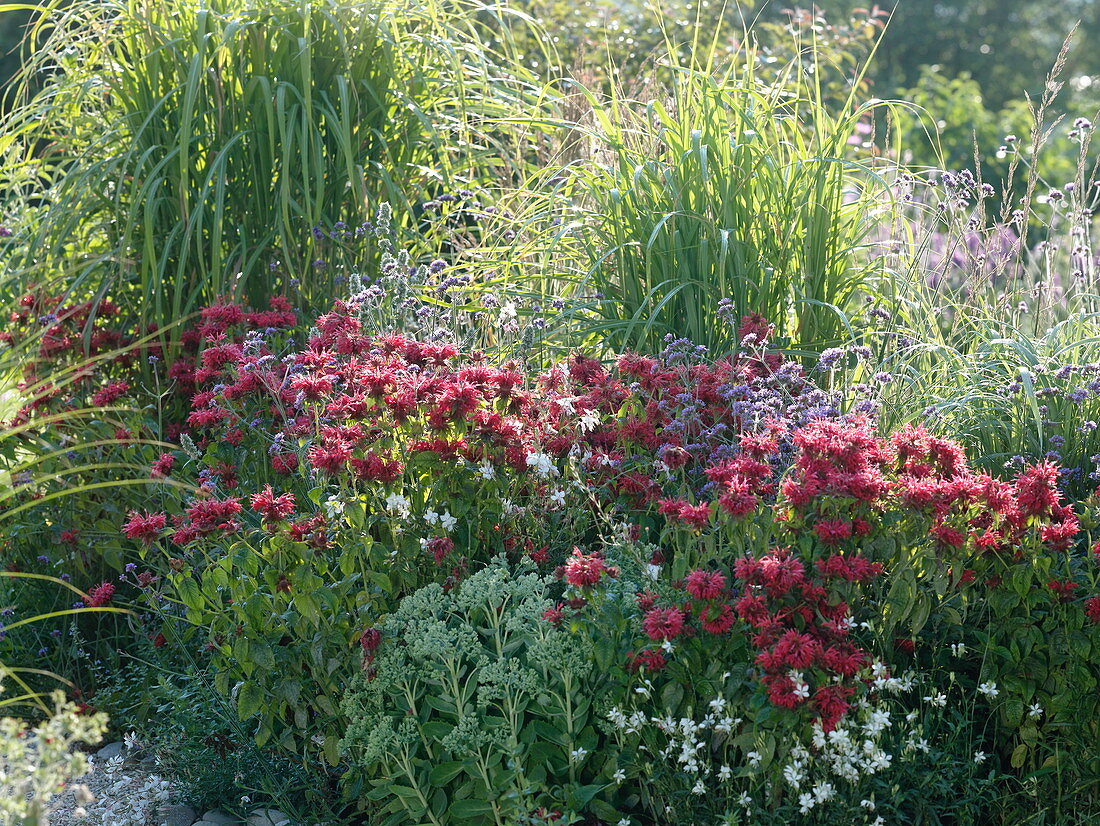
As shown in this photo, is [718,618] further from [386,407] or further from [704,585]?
[386,407]

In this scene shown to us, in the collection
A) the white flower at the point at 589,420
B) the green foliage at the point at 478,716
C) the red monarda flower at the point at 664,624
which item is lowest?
the green foliage at the point at 478,716

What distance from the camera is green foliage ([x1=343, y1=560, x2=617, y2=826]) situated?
2.38m

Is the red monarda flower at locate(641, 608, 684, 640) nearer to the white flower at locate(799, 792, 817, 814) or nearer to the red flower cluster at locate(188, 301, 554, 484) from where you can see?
the white flower at locate(799, 792, 817, 814)

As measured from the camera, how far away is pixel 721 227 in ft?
12.7

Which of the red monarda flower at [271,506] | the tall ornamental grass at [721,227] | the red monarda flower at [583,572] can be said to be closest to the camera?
the red monarda flower at [583,572]

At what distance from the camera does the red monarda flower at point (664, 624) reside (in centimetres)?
223

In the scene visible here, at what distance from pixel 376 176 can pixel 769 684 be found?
309cm

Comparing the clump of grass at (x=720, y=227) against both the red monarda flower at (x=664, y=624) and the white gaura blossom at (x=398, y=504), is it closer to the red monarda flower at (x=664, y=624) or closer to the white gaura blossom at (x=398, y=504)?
the white gaura blossom at (x=398, y=504)

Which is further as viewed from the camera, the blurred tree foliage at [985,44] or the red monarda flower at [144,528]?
the blurred tree foliage at [985,44]

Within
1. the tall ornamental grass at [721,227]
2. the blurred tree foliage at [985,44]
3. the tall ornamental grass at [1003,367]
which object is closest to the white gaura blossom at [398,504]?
the tall ornamental grass at [721,227]

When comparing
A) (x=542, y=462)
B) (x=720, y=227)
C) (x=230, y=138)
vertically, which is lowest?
(x=542, y=462)

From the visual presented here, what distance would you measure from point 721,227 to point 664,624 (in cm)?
199

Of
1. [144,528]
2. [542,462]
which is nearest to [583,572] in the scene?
[542,462]

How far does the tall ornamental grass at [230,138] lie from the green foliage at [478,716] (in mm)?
2006
